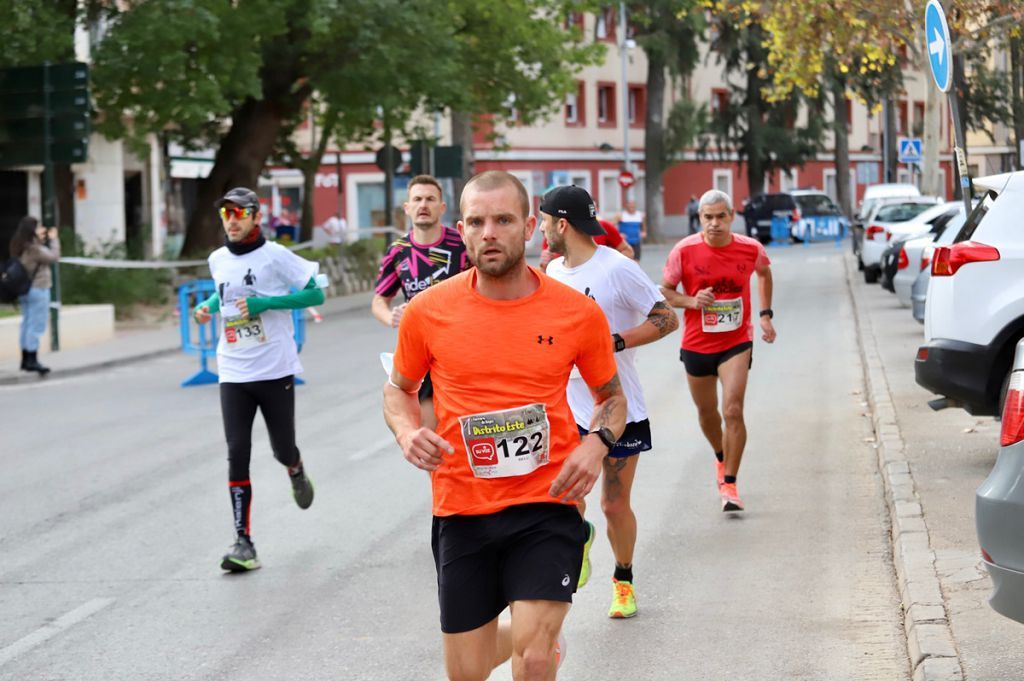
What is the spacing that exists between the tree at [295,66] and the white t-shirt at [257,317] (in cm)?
1834

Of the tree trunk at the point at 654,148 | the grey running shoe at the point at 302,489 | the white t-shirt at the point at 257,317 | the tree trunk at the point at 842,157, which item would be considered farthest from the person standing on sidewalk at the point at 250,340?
the tree trunk at the point at 842,157

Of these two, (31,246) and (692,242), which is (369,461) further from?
(31,246)

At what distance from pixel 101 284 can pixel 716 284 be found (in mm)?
20111

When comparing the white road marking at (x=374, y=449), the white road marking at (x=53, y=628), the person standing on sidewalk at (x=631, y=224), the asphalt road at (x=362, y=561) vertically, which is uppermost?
the person standing on sidewalk at (x=631, y=224)

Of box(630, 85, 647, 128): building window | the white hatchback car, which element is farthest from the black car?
the white hatchback car

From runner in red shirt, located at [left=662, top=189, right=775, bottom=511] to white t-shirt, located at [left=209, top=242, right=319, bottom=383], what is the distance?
205 cm

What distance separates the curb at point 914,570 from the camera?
20.5 feet

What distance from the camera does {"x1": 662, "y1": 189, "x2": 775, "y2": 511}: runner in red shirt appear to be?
31.9 ft

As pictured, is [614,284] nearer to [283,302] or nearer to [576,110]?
[283,302]

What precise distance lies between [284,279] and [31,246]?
13411mm

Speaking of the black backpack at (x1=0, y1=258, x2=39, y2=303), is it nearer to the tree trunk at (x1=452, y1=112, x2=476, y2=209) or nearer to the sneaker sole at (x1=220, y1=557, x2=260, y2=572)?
the sneaker sole at (x1=220, y1=557, x2=260, y2=572)

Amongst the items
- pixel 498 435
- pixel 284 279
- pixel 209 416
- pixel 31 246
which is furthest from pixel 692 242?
pixel 31 246

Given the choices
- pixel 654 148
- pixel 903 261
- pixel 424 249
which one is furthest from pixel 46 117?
pixel 654 148

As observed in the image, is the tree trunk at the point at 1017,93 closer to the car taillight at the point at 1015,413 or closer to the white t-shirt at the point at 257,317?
the white t-shirt at the point at 257,317
